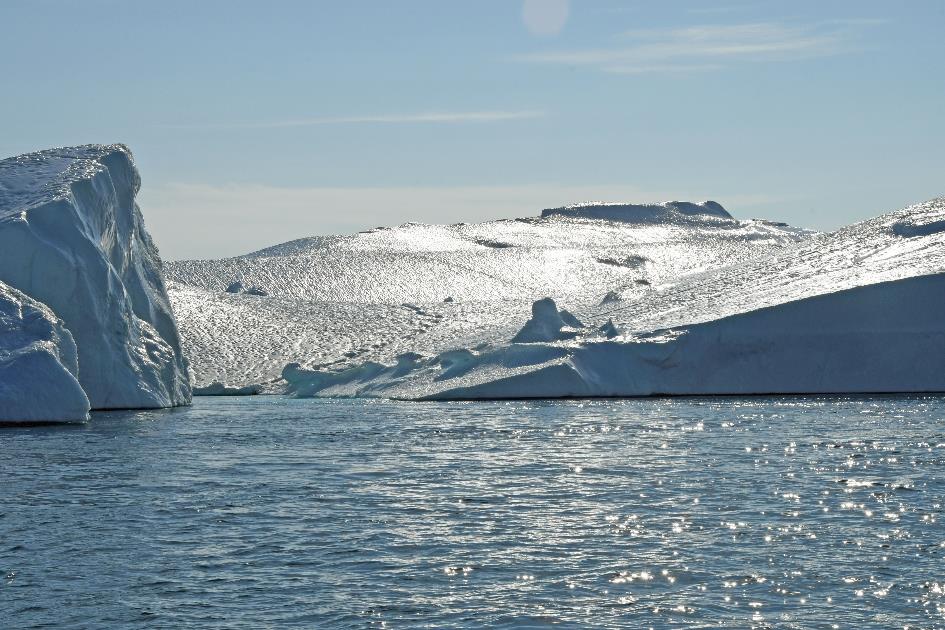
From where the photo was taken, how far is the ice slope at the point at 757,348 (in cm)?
3145

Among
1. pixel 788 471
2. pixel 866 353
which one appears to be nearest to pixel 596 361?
pixel 866 353

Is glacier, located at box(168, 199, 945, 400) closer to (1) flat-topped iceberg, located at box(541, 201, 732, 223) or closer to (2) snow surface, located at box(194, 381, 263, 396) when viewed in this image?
(2) snow surface, located at box(194, 381, 263, 396)

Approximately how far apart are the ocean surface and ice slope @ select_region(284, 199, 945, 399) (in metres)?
6.08

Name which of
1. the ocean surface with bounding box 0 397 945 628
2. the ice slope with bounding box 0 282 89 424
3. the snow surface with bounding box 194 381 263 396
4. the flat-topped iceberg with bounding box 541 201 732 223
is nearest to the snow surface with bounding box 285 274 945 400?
the ocean surface with bounding box 0 397 945 628

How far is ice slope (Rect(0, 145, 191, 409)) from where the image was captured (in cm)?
2864

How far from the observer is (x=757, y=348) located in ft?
106

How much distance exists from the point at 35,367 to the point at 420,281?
38770mm

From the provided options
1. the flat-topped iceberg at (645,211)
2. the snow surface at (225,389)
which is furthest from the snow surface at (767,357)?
the flat-topped iceberg at (645,211)

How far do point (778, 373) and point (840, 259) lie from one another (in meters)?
7.19

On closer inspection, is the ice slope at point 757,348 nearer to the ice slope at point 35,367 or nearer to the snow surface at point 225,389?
the snow surface at point 225,389

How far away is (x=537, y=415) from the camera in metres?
28.0

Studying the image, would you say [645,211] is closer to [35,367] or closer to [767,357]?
[767,357]

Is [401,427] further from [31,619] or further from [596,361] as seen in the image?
[31,619]

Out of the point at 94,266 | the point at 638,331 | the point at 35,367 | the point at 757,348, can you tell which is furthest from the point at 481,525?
the point at 638,331
